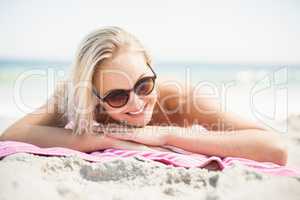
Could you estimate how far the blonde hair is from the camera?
183cm

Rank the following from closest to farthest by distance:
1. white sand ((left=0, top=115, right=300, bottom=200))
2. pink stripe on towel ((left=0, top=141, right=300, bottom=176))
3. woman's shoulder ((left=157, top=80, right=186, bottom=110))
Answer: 1. white sand ((left=0, top=115, right=300, bottom=200))
2. pink stripe on towel ((left=0, top=141, right=300, bottom=176))
3. woman's shoulder ((left=157, top=80, right=186, bottom=110))

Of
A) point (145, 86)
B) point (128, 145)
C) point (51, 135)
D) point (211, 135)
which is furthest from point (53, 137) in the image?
point (211, 135)

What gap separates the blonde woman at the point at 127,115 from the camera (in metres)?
1.83

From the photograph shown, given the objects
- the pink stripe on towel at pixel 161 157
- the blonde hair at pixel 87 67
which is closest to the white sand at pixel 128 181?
the pink stripe on towel at pixel 161 157

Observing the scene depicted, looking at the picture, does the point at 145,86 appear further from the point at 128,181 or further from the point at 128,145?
the point at 128,181

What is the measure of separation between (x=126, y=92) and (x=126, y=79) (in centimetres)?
5

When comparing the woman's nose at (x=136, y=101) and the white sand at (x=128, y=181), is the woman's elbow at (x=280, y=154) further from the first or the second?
the woman's nose at (x=136, y=101)

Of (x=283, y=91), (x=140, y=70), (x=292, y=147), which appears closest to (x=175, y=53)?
(x=140, y=70)

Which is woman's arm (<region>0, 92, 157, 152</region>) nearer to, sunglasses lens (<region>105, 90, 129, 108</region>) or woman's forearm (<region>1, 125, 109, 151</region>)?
woman's forearm (<region>1, 125, 109, 151</region>)

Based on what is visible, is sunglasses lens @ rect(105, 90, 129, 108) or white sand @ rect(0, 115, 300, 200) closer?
white sand @ rect(0, 115, 300, 200)

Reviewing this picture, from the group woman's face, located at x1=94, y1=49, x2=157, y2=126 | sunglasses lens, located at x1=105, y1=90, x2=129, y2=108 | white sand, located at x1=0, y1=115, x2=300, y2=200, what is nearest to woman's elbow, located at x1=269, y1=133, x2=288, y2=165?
white sand, located at x1=0, y1=115, x2=300, y2=200

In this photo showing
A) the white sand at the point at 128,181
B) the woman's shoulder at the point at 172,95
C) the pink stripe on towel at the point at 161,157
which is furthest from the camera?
the woman's shoulder at the point at 172,95

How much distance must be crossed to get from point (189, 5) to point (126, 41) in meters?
0.36

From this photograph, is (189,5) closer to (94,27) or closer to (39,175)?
(94,27)
